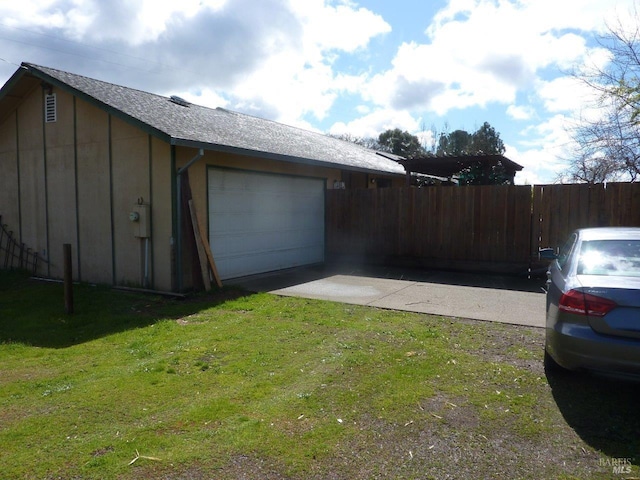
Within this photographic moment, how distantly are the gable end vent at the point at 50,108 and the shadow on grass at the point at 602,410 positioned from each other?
10.7m

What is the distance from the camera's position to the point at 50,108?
10.4 meters

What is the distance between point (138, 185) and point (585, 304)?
26.2ft

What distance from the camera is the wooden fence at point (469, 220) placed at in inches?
399

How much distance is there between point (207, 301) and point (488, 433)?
578cm

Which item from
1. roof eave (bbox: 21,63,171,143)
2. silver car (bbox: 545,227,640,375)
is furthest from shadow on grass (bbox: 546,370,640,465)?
roof eave (bbox: 21,63,171,143)

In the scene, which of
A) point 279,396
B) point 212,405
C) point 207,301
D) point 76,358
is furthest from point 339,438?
point 207,301

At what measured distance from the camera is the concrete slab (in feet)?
24.6

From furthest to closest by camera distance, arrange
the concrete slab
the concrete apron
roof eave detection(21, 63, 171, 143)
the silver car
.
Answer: roof eave detection(21, 63, 171, 143) < the concrete slab < the concrete apron < the silver car

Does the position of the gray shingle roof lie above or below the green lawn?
above

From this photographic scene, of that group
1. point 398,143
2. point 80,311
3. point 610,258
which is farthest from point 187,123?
point 398,143

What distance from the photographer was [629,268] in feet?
13.8

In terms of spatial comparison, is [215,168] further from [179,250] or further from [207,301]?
[207,301]

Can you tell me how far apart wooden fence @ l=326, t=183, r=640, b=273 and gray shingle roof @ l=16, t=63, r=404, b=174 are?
1.64 meters

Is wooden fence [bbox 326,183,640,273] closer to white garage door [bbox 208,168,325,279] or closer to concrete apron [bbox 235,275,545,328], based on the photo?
white garage door [bbox 208,168,325,279]
